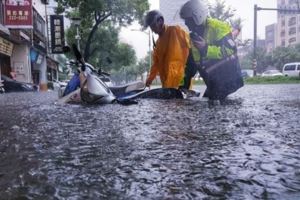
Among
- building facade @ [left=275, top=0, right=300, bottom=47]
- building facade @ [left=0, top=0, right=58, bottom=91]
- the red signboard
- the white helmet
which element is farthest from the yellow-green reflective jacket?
building facade @ [left=275, top=0, right=300, bottom=47]

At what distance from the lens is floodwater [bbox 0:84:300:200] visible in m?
1.46

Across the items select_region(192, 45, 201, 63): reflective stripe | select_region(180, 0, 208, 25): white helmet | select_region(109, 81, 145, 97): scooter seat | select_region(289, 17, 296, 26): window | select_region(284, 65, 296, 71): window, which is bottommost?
select_region(109, 81, 145, 97): scooter seat

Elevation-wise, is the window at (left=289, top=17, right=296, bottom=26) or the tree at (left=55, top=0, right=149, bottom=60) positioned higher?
the window at (left=289, top=17, right=296, bottom=26)

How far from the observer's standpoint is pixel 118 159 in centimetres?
202

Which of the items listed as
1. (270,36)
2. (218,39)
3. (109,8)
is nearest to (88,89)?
(218,39)

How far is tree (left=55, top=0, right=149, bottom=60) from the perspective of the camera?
23.1 m

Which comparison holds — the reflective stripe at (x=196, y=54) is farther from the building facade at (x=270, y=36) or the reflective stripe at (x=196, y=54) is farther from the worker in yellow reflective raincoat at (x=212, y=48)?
the building facade at (x=270, y=36)

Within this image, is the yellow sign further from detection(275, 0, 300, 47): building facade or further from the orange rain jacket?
detection(275, 0, 300, 47): building facade

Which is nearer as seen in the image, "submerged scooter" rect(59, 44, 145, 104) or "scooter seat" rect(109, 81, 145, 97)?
"submerged scooter" rect(59, 44, 145, 104)

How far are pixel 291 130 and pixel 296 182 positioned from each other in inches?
56.9

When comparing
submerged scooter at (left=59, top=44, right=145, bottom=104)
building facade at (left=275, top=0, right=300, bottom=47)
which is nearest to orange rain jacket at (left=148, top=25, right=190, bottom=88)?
submerged scooter at (left=59, top=44, right=145, bottom=104)

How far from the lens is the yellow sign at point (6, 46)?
891 inches

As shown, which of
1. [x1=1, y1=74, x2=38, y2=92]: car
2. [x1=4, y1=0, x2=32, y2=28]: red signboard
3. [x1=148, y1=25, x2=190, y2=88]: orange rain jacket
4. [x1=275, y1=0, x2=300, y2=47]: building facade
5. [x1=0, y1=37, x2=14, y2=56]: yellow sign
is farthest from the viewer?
[x1=275, y1=0, x2=300, y2=47]: building facade

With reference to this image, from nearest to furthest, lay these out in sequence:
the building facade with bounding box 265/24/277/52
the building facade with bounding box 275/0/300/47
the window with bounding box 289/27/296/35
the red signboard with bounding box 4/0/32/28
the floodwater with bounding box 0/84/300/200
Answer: the floodwater with bounding box 0/84/300/200 < the red signboard with bounding box 4/0/32/28 < the building facade with bounding box 275/0/300/47 < the window with bounding box 289/27/296/35 < the building facade with bounding box 265/24/277/52
